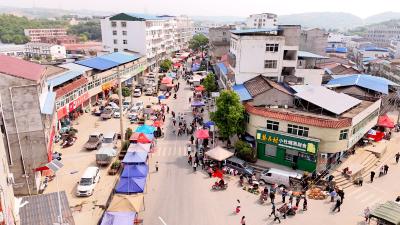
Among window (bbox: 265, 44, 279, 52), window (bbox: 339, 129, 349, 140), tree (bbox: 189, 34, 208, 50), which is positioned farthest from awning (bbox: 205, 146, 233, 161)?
tree (bbox: 189, 34, 208, 50)

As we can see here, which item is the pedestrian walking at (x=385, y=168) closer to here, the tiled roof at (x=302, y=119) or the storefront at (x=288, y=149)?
the tiled roof at (x=302, y=119)

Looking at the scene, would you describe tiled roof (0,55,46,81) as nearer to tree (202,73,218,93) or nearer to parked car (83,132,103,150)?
parked car (83,132,103,150)

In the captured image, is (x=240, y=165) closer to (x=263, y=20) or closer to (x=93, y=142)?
(x=93, y=142)

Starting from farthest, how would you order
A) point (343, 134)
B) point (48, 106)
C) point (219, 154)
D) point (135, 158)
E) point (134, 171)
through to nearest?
1. point (219, 154)
2. point (343, 134)
3. point (135, 158)
4. point (48, 106)
5. point (134, 171)

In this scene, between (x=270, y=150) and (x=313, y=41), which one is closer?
(x=270, y=150)

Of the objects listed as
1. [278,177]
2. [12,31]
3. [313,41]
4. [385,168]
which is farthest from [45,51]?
[385,168]

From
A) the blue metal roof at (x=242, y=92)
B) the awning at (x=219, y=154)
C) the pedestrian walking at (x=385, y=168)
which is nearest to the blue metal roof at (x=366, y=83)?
the blue metal roof at (x=242, y=92)
